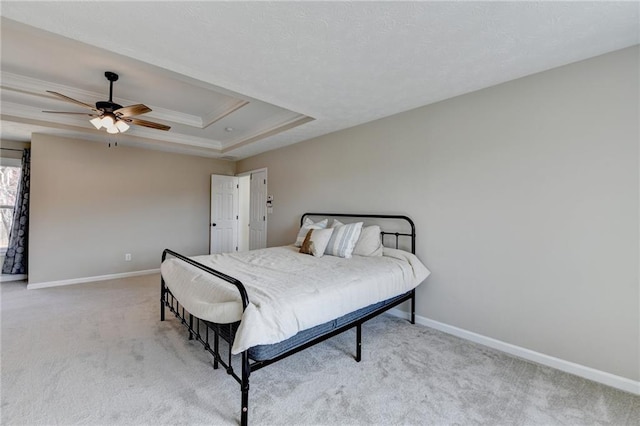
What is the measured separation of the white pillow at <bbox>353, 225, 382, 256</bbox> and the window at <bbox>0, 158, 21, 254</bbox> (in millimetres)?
5984

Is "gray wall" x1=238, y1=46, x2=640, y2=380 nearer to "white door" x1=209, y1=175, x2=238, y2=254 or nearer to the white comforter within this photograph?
the white comforter

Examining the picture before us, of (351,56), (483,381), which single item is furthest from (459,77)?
(483,381)

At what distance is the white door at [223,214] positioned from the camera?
20.0ft

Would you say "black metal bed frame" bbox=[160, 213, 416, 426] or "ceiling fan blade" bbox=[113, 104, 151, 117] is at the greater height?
"ceiling fan blade" bbox=[113, 104, 151, 117]

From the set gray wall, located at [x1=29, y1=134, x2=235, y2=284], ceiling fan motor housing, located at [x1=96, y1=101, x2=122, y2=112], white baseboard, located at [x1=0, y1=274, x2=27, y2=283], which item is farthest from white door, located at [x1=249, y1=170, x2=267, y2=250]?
white baseboard, located at [x1=0, y1=274, x2=27, y2=283]

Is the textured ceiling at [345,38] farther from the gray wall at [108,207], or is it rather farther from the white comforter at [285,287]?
the gray wall at [108,207]

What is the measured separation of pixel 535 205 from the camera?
2350 millimetres

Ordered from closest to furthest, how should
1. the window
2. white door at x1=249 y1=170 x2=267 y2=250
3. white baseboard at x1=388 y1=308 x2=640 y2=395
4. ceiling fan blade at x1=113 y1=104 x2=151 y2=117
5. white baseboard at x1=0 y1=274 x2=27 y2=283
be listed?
white baseboard at x1=388 y1=308 x2=640 y2=395
ceiling fan blade at x1=113 y1=104 x2=151 y2=117
white baseboard at x1=0 y1=274 x2=27 y2=283
the window
white door at x1=249 y1=170 x2=267 y2=250

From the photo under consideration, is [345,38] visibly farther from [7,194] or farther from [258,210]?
[7,194]

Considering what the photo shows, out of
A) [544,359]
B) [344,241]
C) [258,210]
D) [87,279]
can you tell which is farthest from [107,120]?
[544,359]

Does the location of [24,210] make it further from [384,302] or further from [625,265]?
[625,265]

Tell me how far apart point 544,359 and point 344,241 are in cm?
205

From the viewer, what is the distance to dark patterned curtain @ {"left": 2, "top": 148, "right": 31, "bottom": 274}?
459 centimetres

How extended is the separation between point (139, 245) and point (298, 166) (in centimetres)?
342
